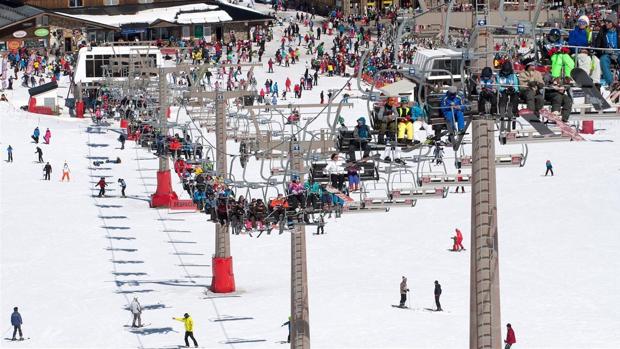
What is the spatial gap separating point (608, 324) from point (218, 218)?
28.4 feet

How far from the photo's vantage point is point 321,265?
52.8 m

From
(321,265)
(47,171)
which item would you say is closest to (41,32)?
(47,171)

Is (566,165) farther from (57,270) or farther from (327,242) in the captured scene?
(57,270)

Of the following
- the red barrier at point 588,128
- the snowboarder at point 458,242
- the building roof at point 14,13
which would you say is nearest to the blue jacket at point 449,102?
the snowboarder at point 458,242

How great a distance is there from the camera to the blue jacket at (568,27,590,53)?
2634cm

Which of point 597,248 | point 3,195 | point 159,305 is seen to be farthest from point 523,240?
point 3,195

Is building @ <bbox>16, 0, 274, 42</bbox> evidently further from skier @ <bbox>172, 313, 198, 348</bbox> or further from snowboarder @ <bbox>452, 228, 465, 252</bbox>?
skier @ <bbox>172, 313, 198, 348</bbox>

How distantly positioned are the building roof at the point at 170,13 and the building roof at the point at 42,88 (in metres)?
14.3

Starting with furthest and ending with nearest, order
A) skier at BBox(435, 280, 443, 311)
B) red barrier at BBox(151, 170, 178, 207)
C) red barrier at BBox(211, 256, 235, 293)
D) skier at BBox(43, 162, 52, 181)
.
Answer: skier at BBox(43, 162, 52, 181) → red barrier at BBox(151, 170, 178, 207) → red barrier at BBox(211, 256, 235, 293) → skier at BBox(435, 280, 443, 311)

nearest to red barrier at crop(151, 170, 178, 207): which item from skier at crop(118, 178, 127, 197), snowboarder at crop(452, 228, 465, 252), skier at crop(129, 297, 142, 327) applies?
skier at crop(118, 178, 127, 197)

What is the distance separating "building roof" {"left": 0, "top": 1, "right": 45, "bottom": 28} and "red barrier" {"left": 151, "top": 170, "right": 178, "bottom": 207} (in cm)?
3204

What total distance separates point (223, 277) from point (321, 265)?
12.6 ft

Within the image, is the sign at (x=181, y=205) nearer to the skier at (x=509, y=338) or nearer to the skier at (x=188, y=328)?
the skier at (x=188, y=328)

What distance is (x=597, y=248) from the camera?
179 ft
